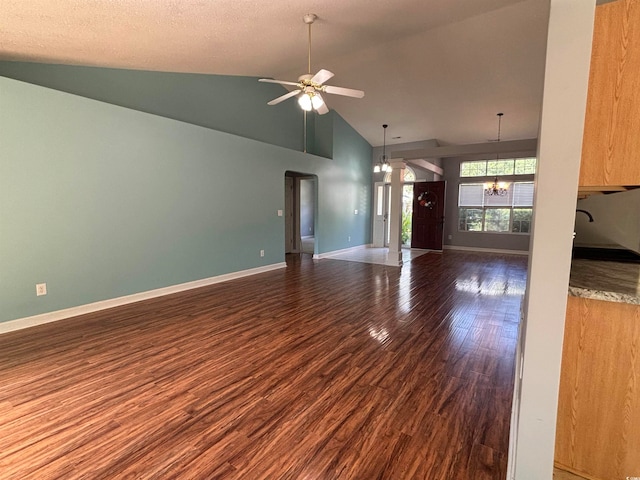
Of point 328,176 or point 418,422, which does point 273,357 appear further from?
point 328,176

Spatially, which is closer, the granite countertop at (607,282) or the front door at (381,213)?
the granite countertop at (607,282)

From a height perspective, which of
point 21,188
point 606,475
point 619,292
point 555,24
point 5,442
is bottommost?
point 5,442

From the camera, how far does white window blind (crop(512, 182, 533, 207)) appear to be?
851 centimetres

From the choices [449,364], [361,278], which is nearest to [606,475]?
[449,364]

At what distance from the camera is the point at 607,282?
4.62 feet

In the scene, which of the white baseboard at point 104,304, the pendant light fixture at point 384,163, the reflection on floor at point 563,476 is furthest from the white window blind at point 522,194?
the reflection on floor at point 563,476

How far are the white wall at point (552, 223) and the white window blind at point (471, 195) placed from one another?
9.01 metres

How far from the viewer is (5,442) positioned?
1.64m

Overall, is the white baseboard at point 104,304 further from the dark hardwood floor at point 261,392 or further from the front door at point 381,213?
the front door at point 381,213

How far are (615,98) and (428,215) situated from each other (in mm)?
8696

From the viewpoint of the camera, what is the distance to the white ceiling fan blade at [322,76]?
3.09 metres

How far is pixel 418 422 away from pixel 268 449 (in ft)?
2.97

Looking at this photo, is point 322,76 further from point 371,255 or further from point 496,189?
point 496,189

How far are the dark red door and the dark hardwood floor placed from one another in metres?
5.65
